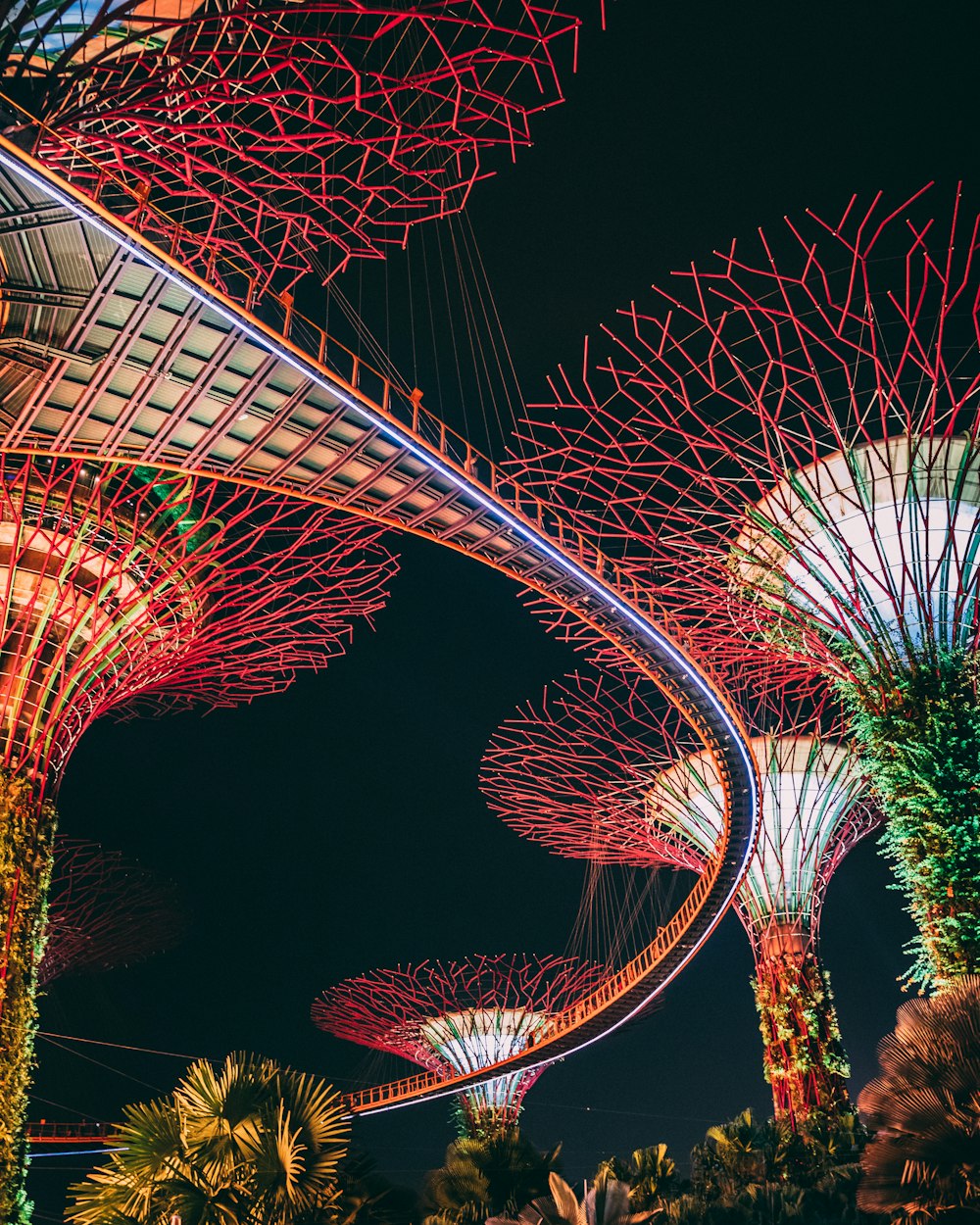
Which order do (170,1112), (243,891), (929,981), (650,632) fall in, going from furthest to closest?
1. (243,891)
2. (650,632)
3. (929,981)
4. (170,1112)

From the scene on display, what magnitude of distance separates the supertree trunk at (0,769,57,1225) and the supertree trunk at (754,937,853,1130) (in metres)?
18.7

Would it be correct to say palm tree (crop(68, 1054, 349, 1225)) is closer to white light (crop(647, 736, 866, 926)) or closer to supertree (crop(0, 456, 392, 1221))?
supertree (crop(0, 456, 392, 1221))

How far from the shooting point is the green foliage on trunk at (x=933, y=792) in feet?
51.2

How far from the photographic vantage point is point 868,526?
19.2 m

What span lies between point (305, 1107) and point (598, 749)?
60.6ft

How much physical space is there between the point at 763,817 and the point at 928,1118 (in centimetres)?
1973

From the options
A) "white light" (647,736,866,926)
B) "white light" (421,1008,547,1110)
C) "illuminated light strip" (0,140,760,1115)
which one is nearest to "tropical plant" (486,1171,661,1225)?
"illuminated light strip" (0,140,760,1115)

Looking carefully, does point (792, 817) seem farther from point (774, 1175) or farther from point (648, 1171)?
point (648, 1171)

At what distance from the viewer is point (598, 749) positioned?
30.9m

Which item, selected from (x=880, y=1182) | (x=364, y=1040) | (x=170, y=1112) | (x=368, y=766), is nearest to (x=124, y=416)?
(x=170, y=1112)

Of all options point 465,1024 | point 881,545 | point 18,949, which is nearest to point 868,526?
point 881,545

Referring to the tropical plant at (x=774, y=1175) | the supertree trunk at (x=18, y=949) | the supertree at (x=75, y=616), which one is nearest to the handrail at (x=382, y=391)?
the supertree at (x=75, y=616)

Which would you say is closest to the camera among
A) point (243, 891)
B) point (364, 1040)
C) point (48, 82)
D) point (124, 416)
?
point (48, 82)

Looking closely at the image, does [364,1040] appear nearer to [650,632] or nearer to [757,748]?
[757,748]
